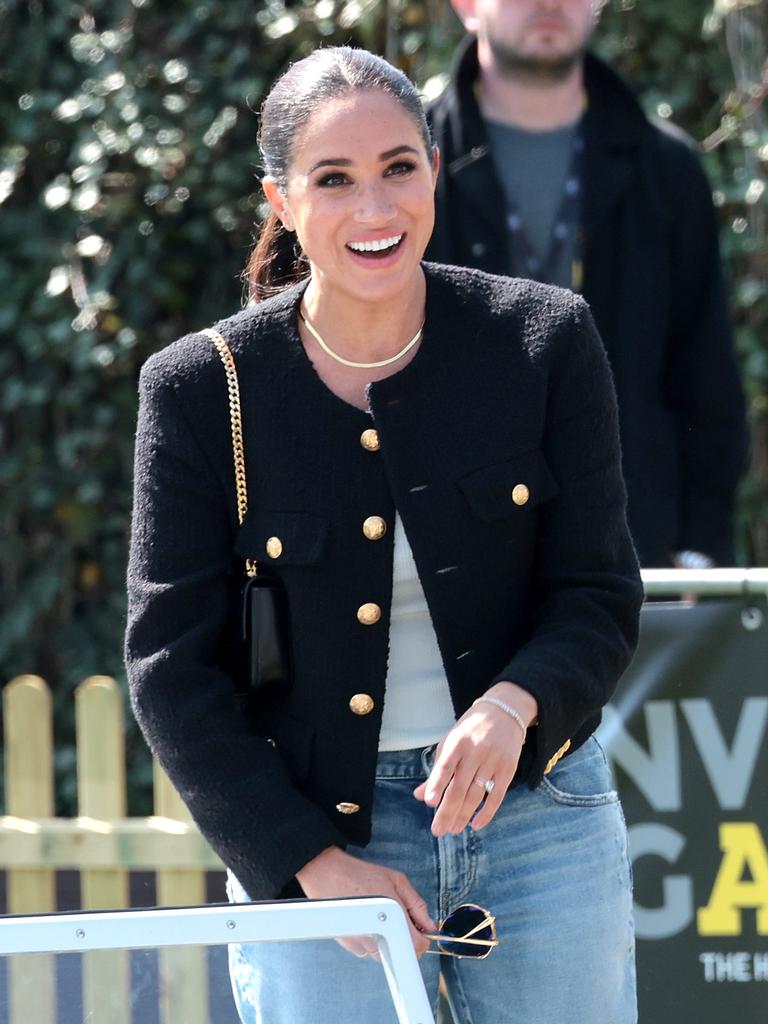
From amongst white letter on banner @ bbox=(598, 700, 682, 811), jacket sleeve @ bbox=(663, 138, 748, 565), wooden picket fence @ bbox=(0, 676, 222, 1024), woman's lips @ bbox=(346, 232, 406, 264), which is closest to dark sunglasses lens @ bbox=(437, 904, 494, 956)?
woman's lips @ bbox=(346, 232, 406, 264)

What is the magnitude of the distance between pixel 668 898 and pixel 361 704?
4.27 feet

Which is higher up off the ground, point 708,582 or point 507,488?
point 507,488

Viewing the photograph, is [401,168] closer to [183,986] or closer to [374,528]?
[374,528]

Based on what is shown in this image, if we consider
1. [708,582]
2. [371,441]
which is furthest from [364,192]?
[708,582]

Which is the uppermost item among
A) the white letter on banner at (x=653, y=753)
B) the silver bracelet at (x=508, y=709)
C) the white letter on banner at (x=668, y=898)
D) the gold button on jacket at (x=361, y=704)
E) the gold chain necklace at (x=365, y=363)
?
the gold chain necklace at (x=365, y=363)

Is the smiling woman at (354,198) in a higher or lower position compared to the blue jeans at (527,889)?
higher

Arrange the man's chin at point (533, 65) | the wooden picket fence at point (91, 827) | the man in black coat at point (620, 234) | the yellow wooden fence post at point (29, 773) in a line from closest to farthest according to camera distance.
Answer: the man in black coat at point (620, 234) → the man's chin at point (533, 65) → the wooden picket fence at point (91, 827) → the yellow wooden fence post at point (29, 773)

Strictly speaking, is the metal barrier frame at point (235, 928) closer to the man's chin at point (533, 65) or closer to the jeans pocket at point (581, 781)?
the jeans pocket at point (581, 781)

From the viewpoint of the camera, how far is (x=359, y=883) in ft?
6.39

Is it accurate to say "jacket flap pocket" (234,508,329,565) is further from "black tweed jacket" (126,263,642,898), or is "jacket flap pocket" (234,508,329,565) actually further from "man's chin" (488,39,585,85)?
"man's chin" (488,39,585,85)

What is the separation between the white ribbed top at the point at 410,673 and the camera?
2070 mm

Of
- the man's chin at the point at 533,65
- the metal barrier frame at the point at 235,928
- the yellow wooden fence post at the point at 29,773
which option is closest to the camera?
the metal barrier frame at the point at 235,928

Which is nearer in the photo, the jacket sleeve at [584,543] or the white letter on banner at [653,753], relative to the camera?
the jacket sleeve at [584,543]

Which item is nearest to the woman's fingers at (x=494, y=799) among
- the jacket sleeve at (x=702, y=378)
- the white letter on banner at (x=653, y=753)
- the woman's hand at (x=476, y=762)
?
the woman's hand at (x=476, y=762)
